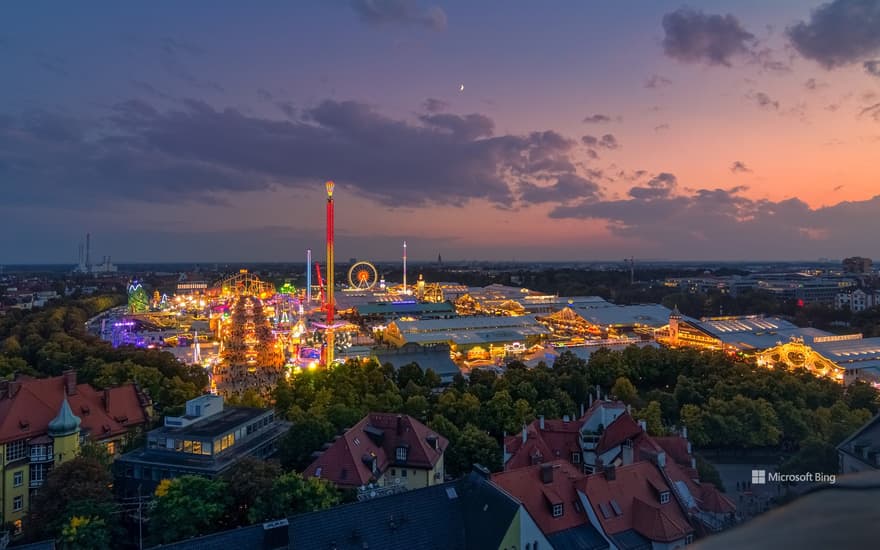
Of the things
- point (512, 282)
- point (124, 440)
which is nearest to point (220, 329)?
point (124, 440)

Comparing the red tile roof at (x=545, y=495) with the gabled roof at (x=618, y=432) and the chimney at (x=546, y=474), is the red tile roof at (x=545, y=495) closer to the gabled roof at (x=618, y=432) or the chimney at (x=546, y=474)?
the chimney at (x=546, y=474)

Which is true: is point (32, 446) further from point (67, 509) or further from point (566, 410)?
point (566, 410)

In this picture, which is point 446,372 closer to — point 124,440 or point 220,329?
point 124,440

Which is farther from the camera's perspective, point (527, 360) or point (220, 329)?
point (220, 329)

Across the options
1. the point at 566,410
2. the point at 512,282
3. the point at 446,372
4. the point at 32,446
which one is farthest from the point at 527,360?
the point at 512,282

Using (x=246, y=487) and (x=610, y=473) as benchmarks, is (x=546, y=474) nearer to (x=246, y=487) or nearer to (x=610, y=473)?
(x=610, y=473)

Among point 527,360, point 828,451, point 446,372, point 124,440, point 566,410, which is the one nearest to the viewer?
point 828,451

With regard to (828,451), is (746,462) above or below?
below

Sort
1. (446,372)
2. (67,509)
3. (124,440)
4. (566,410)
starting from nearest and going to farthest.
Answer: (67,509), (124,440), (566,410), (446,372)

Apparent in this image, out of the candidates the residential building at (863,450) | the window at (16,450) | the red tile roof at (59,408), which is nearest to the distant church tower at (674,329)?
the residential building at (863,450)
